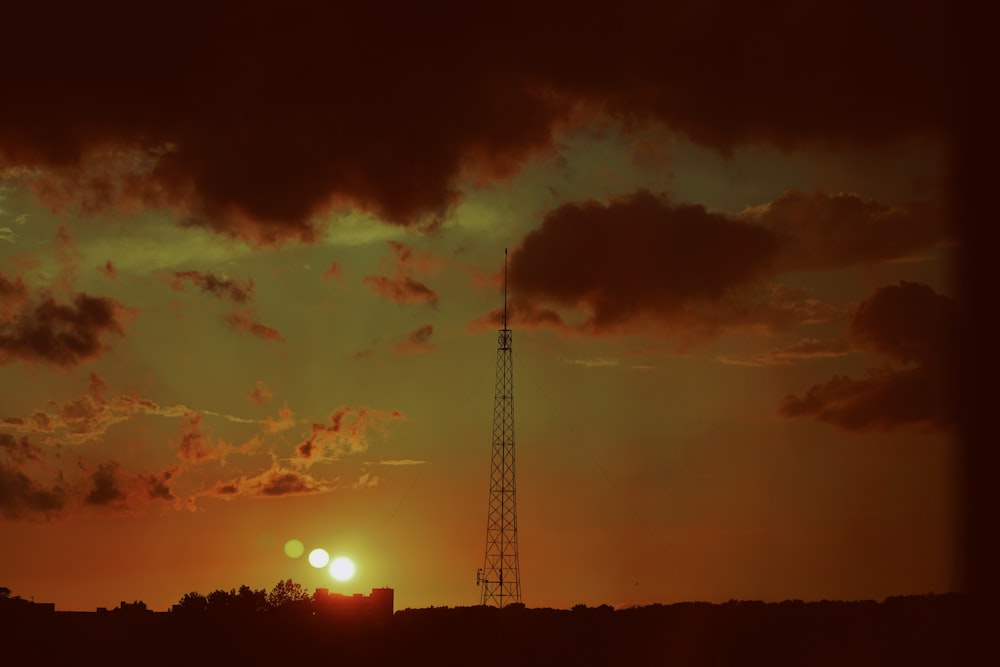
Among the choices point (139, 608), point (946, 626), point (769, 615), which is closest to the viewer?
point (946, 626)

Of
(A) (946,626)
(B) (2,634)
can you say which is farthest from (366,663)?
(A) (946,626)

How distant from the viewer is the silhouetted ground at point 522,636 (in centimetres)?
11825

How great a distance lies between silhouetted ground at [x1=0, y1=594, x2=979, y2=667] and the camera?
4656 inches

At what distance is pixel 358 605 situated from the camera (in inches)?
5684

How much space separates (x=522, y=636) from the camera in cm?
13650

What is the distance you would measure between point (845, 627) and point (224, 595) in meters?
63.6

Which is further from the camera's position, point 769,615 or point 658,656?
point 769,615

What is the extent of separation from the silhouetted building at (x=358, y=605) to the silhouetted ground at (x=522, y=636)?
158 centimetres

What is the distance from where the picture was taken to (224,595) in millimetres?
140125

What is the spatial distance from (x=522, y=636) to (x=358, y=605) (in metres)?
19.5

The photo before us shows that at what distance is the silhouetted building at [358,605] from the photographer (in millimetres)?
141500

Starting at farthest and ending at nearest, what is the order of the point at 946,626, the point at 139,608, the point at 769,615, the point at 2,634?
the point at 139,608 < the point at 769,615 < the point at 2,634 < the point at 946,626

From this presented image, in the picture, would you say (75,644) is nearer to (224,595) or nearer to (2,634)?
(2,634)

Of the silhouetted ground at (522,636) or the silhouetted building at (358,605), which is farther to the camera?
the silhouetted building at (358,605)
